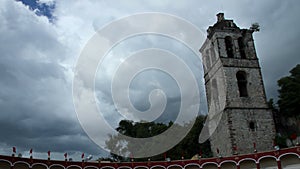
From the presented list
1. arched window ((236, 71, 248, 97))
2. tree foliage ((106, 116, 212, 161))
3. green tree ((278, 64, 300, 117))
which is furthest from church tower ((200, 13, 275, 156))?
green tree ((278, 64, 300, 117))

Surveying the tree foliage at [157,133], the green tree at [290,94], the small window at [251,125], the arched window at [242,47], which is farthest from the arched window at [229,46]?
the tree foliage at [157,133]

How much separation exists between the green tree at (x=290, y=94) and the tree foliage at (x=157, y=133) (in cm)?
1173

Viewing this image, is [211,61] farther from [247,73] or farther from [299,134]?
[299,134]

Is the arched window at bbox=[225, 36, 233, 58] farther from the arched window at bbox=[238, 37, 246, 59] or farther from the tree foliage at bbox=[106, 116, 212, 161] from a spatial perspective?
the tree foliage at bbox=[106, 116, 212, 161]

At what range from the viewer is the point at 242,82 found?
3306 cm

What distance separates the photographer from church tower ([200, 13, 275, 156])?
2927 centimetres

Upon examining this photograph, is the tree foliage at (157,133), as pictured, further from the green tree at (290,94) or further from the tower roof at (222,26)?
the tower roof at (222,26)

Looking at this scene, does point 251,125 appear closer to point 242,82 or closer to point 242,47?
point 242,82

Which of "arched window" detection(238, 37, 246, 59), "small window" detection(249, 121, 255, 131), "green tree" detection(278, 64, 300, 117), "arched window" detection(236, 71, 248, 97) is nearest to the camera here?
"small window" detection(249, 121, 255, 131)

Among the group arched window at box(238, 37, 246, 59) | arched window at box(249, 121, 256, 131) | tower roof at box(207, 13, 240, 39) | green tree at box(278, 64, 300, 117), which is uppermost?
tower roof at box(207, 13, 240, 39)

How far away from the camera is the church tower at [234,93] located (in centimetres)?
2927

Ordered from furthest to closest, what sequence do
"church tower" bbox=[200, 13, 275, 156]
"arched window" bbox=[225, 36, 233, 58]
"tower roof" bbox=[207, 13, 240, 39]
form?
"tower roof" bbox=[207, 13, 240, 39]
"arched window" bbox=[225, 36, 233, 58]
"church tower" bbox=[200, 13, 275, 156]

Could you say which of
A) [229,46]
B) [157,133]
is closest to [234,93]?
A: [229,46]

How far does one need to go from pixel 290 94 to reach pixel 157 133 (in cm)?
2035
